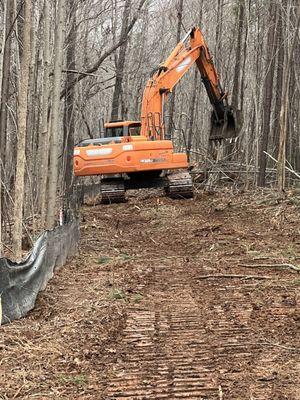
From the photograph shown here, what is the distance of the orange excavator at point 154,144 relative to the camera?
40.0 feet

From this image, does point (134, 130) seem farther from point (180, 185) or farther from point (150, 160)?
point (150, 160)

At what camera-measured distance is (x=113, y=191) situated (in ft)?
42.8

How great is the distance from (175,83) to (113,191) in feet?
10.2

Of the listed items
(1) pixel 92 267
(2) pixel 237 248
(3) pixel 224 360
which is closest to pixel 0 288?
(3) pixel 224 360

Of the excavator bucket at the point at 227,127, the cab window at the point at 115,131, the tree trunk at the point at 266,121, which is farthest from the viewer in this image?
the cab window at the point at 115,131

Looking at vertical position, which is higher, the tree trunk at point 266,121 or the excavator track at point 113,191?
the tree trunk at point 266,121

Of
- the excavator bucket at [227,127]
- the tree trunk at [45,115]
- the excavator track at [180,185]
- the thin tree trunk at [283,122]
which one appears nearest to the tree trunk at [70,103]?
the tree trunk at [45,115]

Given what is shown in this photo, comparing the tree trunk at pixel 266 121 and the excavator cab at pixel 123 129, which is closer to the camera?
the tree trunk at pixel 266 121

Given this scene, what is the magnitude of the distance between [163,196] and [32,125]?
670 cm

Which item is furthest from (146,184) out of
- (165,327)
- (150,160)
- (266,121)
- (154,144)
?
(165,327)

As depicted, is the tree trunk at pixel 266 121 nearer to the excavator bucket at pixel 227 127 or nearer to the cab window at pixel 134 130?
the excavator bucket at pixel 227 127

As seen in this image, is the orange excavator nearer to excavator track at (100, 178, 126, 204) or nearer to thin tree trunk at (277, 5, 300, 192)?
excavator track at (100, 178, 126, 204)

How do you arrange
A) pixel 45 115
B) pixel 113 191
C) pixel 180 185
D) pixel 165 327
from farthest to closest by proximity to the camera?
pixel 180 185
pixel 113 191
pixel 45 115
pixel 165 327

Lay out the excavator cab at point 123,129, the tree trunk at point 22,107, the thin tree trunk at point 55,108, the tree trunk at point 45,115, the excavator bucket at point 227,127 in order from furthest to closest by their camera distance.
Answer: the excavator cab at point 123,129
the excavator bucket at point 227,127
the thin tree trunk at point 55,108
the tree trunk at point 45,115
the tree trunk at point 22,107
